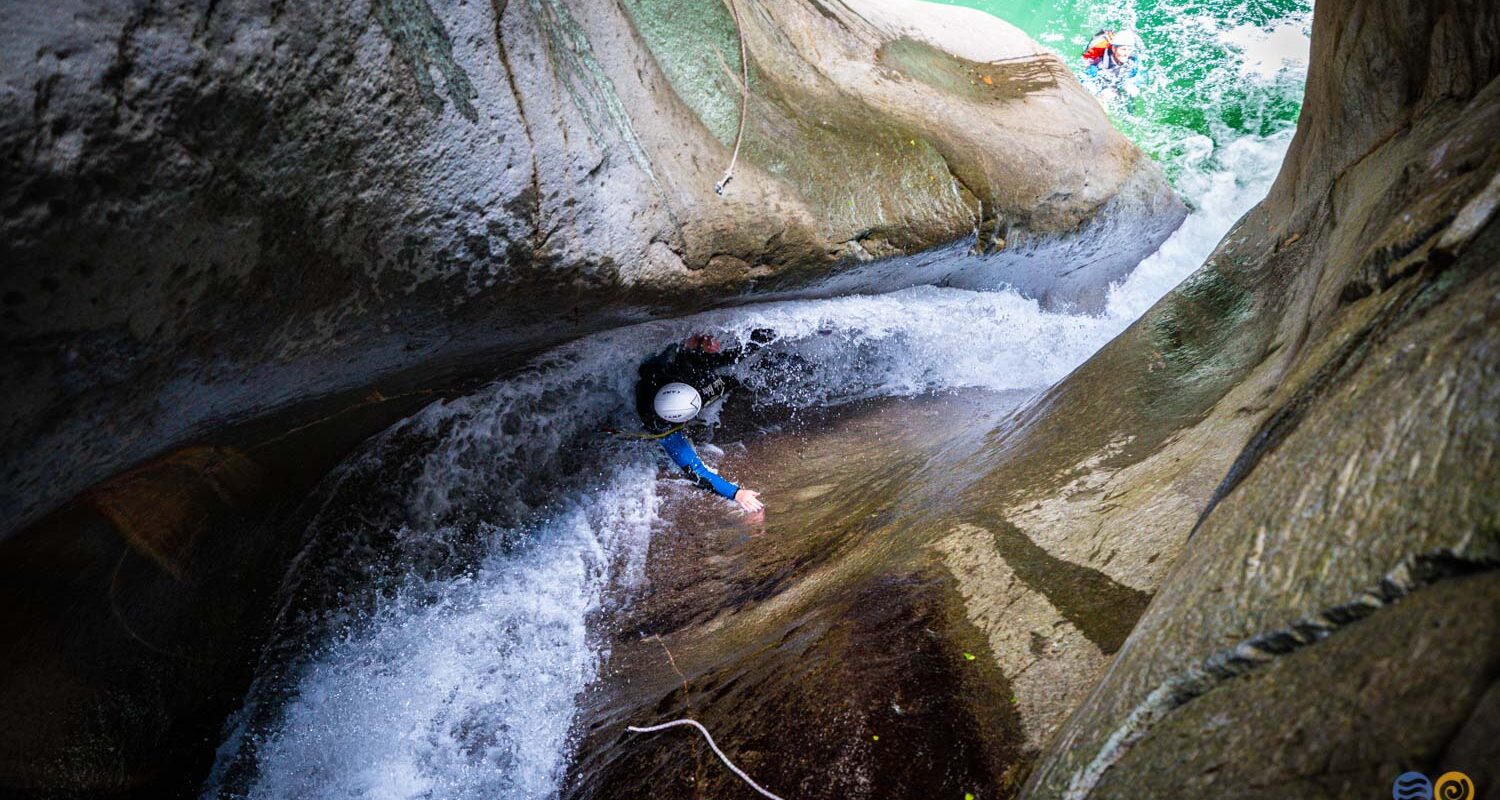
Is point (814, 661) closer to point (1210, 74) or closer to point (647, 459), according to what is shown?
point (647, 459)

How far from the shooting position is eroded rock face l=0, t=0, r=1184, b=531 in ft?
6.25

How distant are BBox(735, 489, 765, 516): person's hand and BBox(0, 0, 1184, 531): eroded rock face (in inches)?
38.5

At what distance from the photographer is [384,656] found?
3438 mm

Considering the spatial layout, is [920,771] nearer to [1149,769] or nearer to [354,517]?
[1149,769]

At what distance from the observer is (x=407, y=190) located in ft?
8.63

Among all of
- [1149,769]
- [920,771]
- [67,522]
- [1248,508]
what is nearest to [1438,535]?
[1248,508]

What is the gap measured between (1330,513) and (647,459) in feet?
11.3

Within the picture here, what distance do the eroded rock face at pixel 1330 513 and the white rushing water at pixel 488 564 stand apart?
174 centimetres

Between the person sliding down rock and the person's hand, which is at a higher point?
the person sliding down rock

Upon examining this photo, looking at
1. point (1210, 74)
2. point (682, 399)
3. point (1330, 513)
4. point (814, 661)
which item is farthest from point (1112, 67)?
point (1330, 513)

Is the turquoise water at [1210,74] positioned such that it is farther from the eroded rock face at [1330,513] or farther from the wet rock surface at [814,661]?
the wet rock surface at [814,661]

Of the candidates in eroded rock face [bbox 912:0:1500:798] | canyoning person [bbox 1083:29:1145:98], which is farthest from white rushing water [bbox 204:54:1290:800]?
canyoning person [bbox 1083:29:1145:98]

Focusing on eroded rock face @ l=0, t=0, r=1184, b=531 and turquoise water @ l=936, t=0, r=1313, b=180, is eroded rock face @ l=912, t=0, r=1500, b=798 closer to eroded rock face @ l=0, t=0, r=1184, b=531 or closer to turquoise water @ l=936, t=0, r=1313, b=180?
eroded rock face @ l=0, t=0, r=1184, b=531

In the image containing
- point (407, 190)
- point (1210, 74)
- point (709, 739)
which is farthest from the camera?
point (1210, 74)
